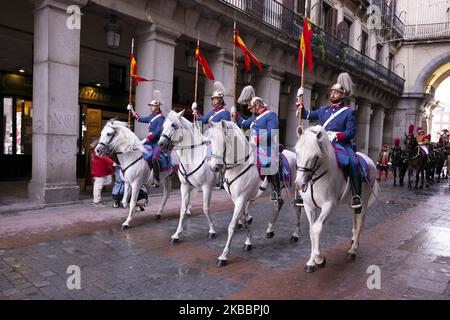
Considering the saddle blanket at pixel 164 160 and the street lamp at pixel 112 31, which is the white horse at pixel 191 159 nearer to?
the saddle blanket at pixel 164 160

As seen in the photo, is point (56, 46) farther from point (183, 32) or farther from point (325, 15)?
point (325, 15)

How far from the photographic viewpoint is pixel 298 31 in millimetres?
16344

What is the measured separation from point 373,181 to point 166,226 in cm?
418

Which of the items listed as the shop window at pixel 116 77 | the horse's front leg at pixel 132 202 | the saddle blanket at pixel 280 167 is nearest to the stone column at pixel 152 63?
the horse's front leg at pixel 132 202

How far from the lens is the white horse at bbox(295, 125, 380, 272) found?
4258 millimetres

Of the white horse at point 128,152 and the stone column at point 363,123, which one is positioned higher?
the stone column at point 363,123

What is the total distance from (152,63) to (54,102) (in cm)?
334

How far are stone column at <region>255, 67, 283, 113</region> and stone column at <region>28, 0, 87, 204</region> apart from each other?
8.45 metres

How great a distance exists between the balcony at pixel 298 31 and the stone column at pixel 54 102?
19.1 feet

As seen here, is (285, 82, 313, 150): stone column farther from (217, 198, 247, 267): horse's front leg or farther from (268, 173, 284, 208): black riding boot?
(217, 198, 247, 267): horse's front leg

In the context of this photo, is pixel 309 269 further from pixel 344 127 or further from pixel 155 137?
pixel 155 137

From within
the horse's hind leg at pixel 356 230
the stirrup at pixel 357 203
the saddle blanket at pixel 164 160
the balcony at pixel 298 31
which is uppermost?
the balcony at pixel 298 31

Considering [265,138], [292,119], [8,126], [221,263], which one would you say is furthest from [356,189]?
[292,119]

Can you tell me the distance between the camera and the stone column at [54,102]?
26.4 feet
